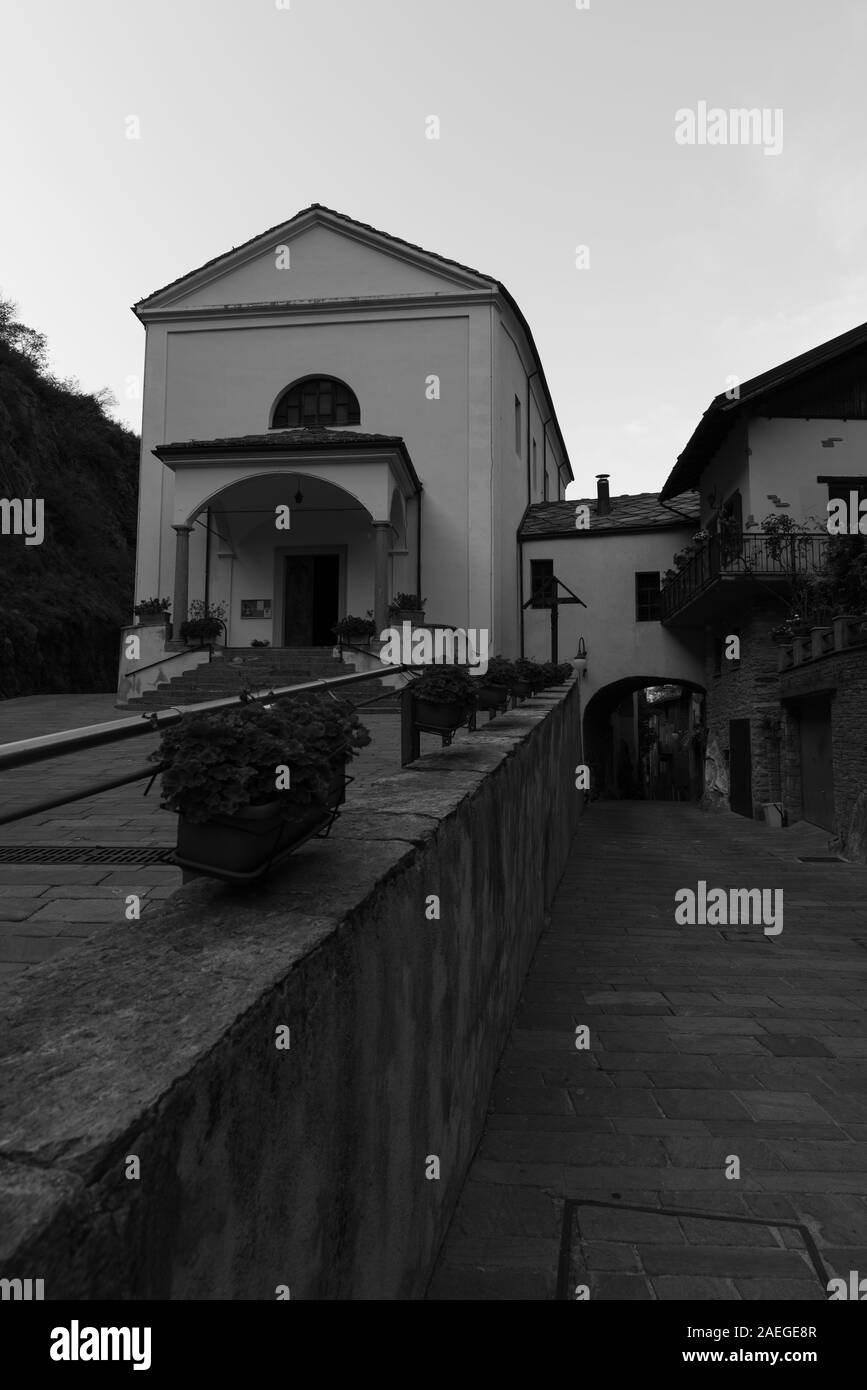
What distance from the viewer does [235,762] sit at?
175 centimetres

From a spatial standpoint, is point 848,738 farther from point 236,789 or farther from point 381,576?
point 236,789

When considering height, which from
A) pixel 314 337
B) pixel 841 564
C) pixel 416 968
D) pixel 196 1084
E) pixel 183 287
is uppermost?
pixel 183 287

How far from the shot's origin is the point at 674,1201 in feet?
8.29

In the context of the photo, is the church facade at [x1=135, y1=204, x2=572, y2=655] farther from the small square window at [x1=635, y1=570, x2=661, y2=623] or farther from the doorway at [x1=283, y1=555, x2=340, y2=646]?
the small square window at [x1=635, y1=570, x2=661, y2=623]

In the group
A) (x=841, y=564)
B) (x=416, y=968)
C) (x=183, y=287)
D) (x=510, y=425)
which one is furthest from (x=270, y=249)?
(x=416, y=968)

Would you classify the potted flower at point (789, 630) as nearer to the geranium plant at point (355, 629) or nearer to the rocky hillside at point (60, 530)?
the geranium plant at point (355, 629)

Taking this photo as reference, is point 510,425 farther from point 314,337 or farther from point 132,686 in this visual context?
point 132,686

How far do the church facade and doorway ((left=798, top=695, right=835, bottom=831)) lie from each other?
6996 mm

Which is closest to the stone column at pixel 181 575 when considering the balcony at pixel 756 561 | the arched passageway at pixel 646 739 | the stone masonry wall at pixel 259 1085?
the arched passageway at pixel 646 739

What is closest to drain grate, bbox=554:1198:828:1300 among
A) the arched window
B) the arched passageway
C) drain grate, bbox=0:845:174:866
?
drain grate, bbox=0:845:174:866

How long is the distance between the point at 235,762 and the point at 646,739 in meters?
40.8

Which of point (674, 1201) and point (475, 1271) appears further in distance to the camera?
point (674, 1201)
